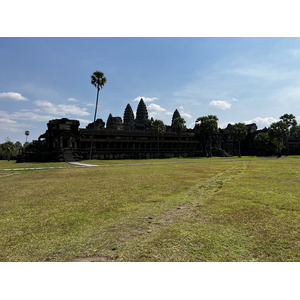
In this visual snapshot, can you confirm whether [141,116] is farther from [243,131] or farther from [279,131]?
[279,131]

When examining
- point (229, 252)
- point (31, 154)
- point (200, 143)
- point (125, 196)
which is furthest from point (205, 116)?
point (229, 252)

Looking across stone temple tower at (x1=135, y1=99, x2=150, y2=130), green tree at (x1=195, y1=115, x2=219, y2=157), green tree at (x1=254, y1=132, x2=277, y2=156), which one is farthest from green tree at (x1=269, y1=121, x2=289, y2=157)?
stone temple tower at (x1=135, y1=99, x2=150, y2=130)

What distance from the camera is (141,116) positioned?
109 meters

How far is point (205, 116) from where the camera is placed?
75688 mm

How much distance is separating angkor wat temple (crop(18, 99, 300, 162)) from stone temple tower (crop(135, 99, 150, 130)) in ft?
54.9

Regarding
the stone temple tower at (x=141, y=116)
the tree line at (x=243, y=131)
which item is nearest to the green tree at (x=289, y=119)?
the tree line at (x=243, y=131)

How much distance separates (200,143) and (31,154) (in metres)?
62.7

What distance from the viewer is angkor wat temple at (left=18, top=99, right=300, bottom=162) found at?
169ft

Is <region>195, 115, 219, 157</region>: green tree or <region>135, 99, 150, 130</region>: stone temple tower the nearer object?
<region>195, 115, 219, 157</region>: green tree

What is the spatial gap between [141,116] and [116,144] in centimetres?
4699

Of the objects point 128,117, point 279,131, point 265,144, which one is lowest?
point 265,144

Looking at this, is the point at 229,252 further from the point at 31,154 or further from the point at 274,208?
the point at 31,154

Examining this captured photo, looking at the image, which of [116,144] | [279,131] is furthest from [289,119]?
[116,144]

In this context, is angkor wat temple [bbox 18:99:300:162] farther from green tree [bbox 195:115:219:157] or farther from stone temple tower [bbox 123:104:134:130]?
stone temple tower [bbox 123:104:134:130]
